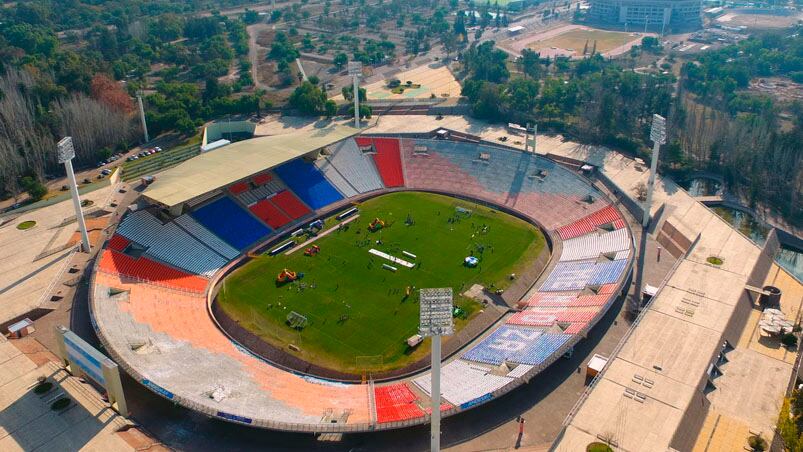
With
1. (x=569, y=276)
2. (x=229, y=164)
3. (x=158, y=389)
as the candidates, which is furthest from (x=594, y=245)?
(x=158, y=389)

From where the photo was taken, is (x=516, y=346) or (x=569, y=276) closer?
(x=516, y=346)

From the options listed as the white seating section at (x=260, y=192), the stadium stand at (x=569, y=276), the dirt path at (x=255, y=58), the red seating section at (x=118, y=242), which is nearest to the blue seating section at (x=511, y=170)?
the stadium stand at (x=569, y=276)

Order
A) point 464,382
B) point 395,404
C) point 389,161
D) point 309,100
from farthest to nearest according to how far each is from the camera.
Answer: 1. point 309,100
2. point 389,161
3. point 464,382
4. point 395,404

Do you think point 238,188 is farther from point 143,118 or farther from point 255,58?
point 255,58

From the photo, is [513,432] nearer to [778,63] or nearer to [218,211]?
[218,211]

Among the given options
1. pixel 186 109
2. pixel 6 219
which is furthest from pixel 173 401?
pixel 186 109

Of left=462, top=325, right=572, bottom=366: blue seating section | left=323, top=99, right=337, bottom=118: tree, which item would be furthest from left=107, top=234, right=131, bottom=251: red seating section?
left=323, top=99, right=337, bottom=118: tree
